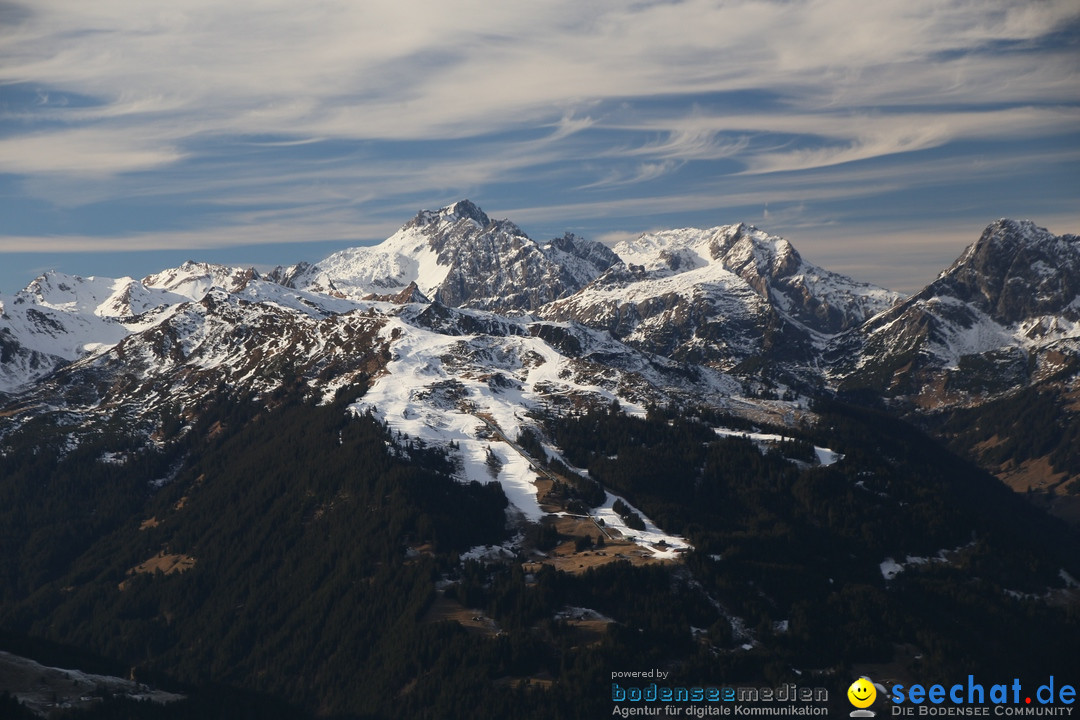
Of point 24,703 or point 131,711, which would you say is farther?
point 131,711
